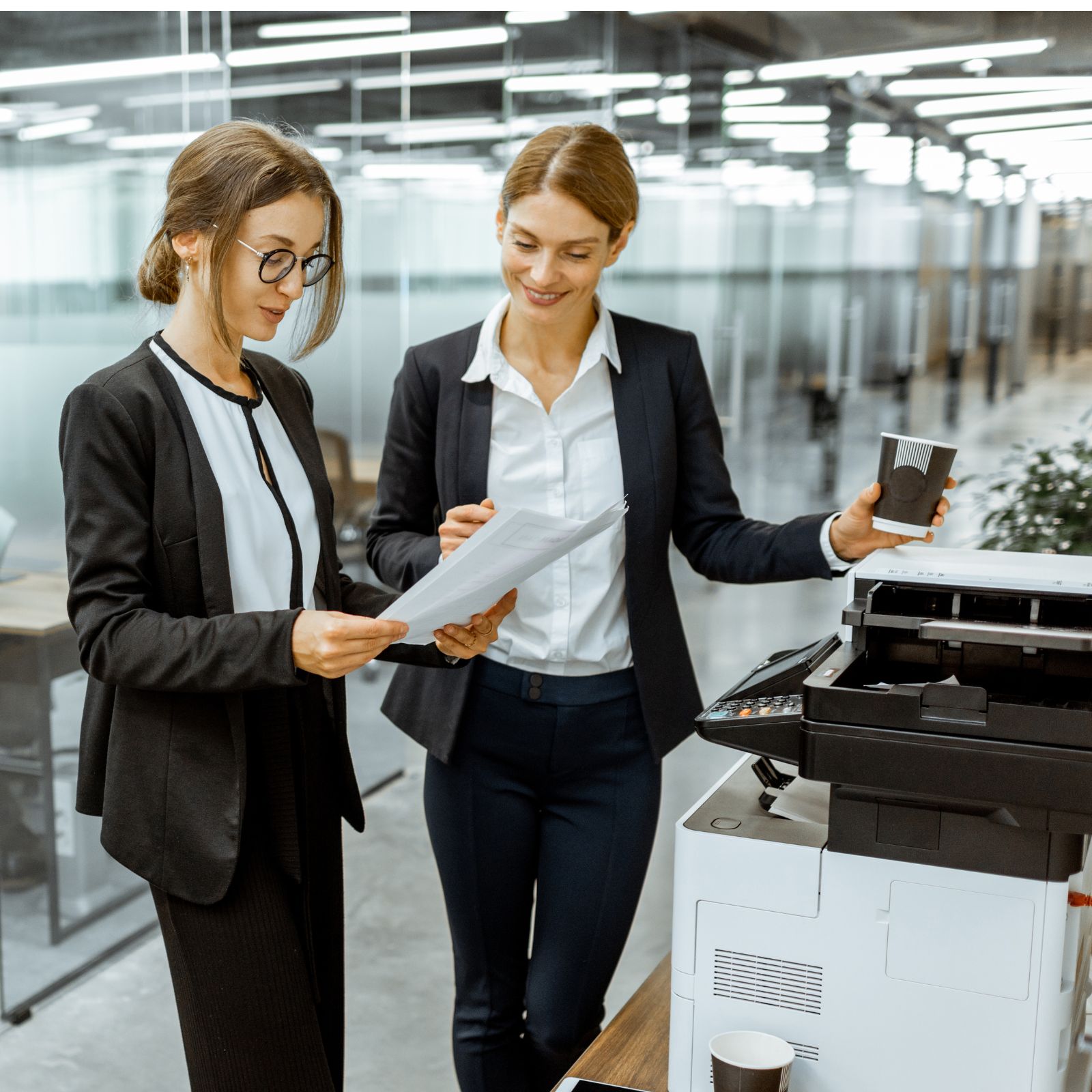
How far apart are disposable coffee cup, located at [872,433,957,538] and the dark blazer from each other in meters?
0.79

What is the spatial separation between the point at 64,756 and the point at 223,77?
1.69 m

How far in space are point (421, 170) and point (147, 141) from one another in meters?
1.37

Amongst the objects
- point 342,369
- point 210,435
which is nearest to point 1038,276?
point 342,369

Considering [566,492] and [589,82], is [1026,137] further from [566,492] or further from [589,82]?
[566,492]

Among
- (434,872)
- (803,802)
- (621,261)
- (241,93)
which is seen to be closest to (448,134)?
(241,93)

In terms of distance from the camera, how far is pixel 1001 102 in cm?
402

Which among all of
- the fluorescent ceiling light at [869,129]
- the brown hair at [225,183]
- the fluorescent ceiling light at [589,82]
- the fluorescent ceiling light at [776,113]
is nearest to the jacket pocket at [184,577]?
the brown hair at [225,183]

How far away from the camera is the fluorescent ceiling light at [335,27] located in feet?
11.2

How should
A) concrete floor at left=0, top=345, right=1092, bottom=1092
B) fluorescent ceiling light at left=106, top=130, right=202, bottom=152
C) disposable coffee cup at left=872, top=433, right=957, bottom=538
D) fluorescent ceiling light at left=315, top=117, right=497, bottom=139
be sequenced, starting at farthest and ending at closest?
fluorescent ceiling light at left=315, top=117, right=497, bottom=139, fluorescent ceiling light at left=106, top=130, right=202, bottom=152, concrete floor at left=0, top=345, right=1092, bottom=1092, disposable coffee cup at left=872, top=433, right=957, bottom=538

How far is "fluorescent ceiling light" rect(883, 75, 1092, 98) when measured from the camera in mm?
3887

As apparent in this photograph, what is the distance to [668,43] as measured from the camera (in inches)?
199

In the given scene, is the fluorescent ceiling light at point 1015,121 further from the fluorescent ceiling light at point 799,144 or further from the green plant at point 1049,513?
the green plant at point 1049,513

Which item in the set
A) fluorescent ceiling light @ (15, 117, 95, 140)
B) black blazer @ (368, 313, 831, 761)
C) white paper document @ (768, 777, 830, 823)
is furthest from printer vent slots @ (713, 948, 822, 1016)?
fluorescent ceiling light @ (15, 117, 95, 140)

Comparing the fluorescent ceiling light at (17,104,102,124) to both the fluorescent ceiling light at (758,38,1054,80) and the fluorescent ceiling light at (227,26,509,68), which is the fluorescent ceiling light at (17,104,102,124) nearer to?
the fluorescent ceiling light at (227,26,509,68)
